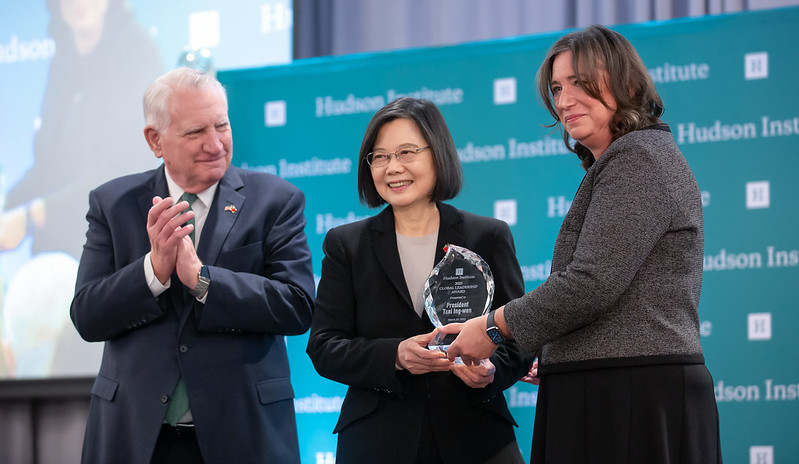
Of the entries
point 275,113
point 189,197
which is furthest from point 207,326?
point 275,113

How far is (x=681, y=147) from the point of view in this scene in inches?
130

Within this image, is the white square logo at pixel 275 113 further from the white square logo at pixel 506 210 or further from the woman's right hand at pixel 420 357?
the woman's right hand at pixel 420 357

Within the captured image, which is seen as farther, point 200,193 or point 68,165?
point 68,165

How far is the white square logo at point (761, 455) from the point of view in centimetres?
311

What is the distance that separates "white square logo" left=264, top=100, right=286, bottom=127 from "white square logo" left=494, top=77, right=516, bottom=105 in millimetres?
1047

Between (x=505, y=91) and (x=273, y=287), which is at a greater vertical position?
(x=505, y=91)

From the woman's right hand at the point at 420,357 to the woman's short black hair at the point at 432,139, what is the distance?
505 millimetres

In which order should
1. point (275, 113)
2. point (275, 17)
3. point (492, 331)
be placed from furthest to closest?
point (275, 17)
point (275, 113)
point (492, 331)

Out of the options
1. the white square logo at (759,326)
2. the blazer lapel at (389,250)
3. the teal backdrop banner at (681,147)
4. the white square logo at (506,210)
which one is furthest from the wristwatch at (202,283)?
the white square logo at (759,326)

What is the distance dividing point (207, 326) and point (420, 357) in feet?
2.26

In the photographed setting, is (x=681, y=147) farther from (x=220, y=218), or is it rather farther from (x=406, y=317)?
(x=220, y=218)

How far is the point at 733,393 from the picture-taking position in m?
3.19

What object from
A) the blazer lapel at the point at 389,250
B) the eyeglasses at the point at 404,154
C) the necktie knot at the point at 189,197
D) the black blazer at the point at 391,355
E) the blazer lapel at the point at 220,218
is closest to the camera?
the black blazer at the point at 391,355

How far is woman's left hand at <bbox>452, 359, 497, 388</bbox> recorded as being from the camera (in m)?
2.19
